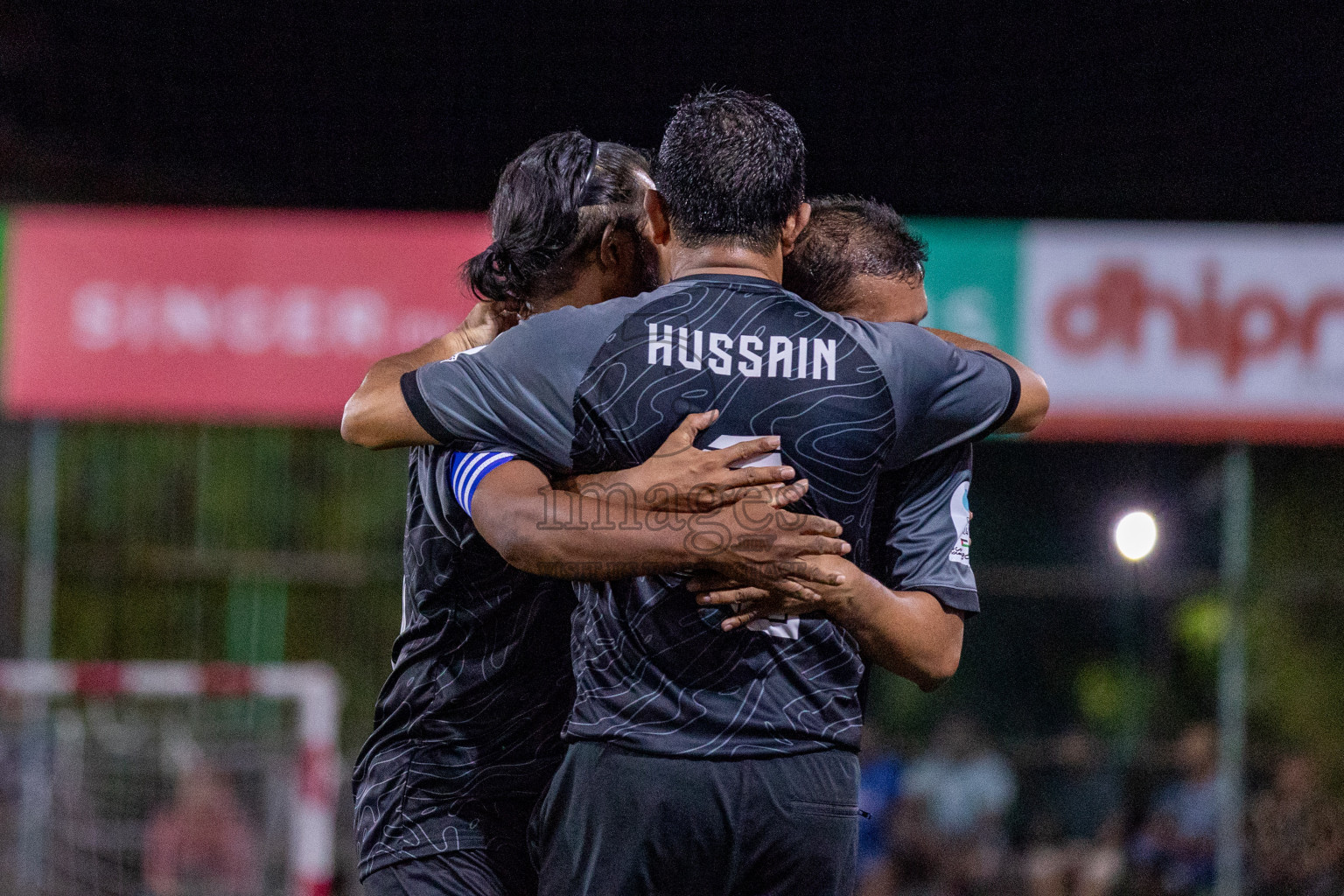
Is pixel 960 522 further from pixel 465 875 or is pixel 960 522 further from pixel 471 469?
pixel 465 875

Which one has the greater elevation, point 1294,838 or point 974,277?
point 974,277

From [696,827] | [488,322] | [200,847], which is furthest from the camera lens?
[200,847]

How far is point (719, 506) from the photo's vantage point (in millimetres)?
1805

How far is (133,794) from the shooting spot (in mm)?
7398

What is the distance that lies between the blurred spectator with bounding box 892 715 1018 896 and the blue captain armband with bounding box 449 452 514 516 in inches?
239

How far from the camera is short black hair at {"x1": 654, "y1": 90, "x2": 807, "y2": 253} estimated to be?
6.30 ft

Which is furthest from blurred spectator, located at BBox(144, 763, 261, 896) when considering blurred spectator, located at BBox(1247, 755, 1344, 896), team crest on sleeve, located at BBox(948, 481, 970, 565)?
team crest on sleeve, located at BBox(948, 481, 970, 565)

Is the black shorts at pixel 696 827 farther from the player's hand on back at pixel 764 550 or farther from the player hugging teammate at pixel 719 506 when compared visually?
the player's hand on back at pixel 764 550

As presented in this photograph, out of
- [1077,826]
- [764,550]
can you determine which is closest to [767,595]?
[764,550]

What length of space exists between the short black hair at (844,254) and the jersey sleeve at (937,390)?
0.34 metres

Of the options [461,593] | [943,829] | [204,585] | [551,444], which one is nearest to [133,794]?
[204,585]

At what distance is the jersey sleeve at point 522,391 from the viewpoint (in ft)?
6.08

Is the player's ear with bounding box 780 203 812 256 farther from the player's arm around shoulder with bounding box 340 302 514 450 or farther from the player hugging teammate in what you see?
the player's arm around shoulder with bounding box 340 302 514 450

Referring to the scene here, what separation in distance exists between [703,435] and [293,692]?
5.42m
